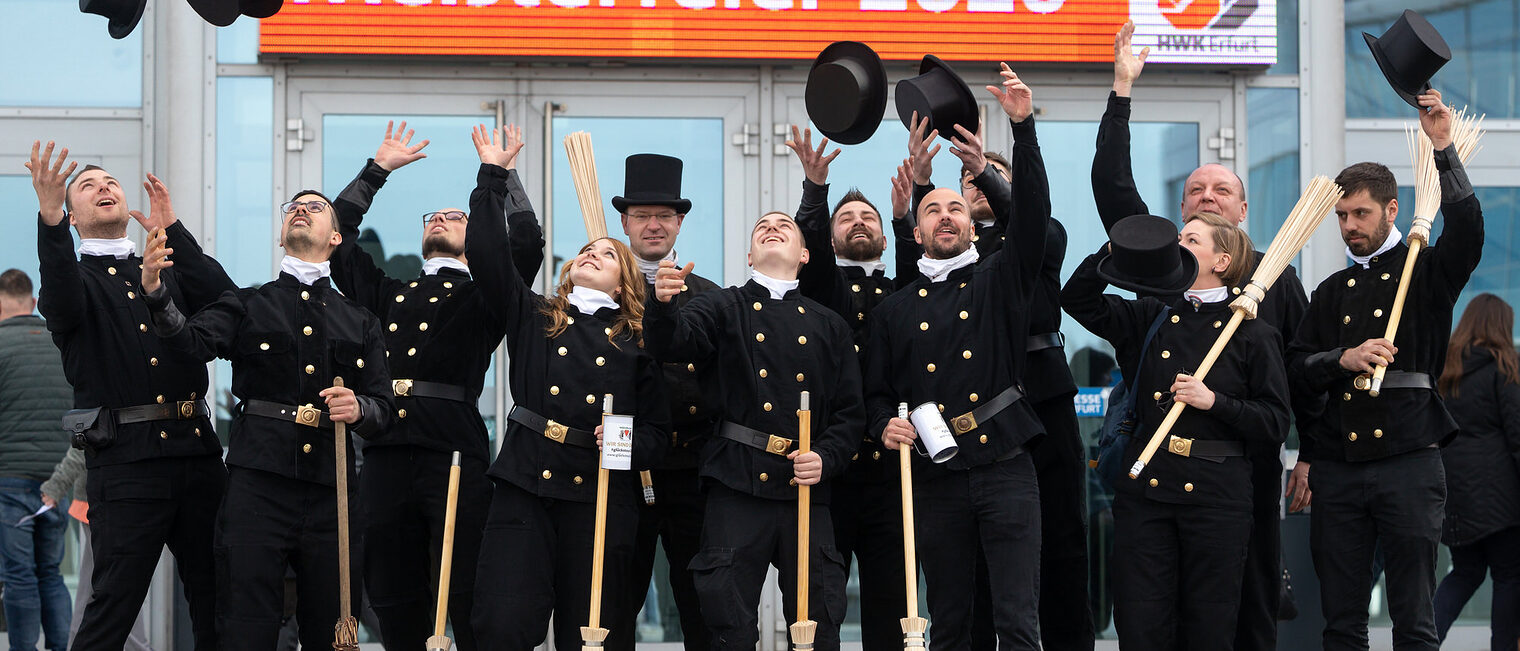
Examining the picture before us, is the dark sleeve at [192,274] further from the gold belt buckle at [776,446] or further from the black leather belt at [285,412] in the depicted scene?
the gold belt buckle at [776,446]

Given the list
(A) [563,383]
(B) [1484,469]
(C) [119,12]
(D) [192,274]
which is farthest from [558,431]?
(B) [1484,469]

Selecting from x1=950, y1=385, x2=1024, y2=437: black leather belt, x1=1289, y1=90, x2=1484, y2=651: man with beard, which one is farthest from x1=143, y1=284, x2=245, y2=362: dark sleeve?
x1=1289, y1=90, x2=1484, y2=651: man with beard

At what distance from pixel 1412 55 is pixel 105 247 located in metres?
4.87

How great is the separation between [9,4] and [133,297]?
351 centimetres

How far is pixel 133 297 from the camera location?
19.5 ft

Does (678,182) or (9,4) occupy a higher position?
(9,4)

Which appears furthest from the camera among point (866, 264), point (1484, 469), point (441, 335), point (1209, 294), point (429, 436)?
point (1484, 469)

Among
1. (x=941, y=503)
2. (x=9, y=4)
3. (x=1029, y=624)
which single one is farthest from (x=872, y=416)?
(x=9, y=4)

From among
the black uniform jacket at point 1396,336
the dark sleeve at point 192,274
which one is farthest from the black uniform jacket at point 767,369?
the dark sleeve at point 192,274

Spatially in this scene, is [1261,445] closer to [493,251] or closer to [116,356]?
[493,251]

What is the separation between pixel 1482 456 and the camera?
25.3ft

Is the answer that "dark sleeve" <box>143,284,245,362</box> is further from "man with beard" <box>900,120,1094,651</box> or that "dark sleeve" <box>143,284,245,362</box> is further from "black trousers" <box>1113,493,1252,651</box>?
"black trousers" <box>1113,493,1252,651</box>

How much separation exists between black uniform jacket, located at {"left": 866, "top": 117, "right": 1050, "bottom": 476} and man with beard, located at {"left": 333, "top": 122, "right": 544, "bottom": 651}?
153 centimetres

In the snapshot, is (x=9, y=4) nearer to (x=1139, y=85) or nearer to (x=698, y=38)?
(x=698, y=38)
